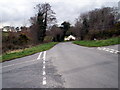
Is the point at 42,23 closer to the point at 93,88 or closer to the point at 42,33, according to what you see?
the point at 42,33

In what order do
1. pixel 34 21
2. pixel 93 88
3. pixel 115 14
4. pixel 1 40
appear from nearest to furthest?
pixel 93 88 → pixel 1 40 → pixel 34 21 → pixel 115 14

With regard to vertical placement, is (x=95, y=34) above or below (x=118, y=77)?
above

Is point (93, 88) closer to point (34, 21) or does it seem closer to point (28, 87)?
point (28, 87)

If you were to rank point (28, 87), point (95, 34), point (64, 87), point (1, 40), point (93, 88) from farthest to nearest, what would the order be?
point (95, 34)
point (1, 40)
point (28, 87)
point (64, 87)
point (93, 88)

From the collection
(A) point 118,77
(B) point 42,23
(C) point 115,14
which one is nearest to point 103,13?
(C) point 115,14

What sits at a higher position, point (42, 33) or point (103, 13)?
point (103, 13)

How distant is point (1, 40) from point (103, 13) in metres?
41.3

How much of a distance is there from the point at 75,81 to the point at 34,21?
4710 cm

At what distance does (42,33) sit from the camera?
171 ft

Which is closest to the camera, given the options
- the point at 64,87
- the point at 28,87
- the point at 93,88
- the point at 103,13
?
the point at 93,88

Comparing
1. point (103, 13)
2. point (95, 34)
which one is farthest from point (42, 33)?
point (103, 13)

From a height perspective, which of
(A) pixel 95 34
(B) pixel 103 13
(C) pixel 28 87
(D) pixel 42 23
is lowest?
(C) pixel 28 87

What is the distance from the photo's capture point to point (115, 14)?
62.3 metres

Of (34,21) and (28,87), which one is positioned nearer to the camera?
(28,87)
